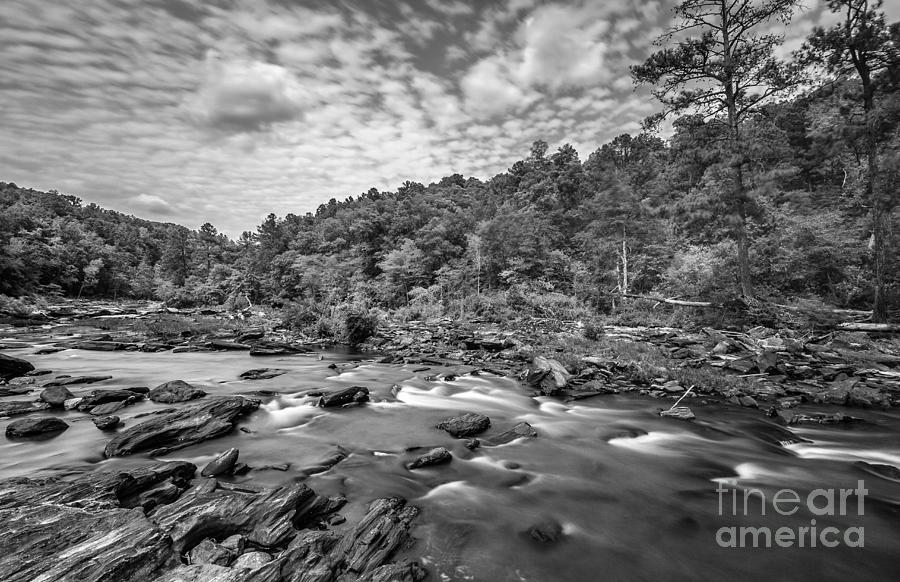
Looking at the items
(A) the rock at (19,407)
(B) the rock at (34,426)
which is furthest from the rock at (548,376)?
(A) the rock at (19,407)

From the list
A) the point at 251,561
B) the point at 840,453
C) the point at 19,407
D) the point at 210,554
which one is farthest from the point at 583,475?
the point at 19,407

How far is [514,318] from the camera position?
25.0 meters

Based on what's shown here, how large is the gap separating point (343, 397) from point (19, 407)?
6747 mm

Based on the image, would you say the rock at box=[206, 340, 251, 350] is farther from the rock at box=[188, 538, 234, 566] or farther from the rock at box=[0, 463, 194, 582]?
the rock at box=[188, 538, 234, 566]

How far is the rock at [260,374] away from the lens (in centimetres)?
1203

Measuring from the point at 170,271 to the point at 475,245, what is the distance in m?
73.8

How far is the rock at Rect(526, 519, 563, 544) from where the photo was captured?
453 cm

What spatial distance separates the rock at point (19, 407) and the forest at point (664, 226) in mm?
13979

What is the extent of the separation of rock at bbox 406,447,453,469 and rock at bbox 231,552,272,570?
3.21 meters

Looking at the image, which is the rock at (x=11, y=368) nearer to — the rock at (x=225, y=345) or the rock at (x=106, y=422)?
the rock at (x=106, y=422)

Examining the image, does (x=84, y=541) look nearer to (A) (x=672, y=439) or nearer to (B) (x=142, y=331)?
(A) (x=672, y=439)

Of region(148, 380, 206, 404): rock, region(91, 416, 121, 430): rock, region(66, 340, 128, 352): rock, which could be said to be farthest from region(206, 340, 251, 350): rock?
region(91, 416, 121, 430): rock

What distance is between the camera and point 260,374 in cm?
1230

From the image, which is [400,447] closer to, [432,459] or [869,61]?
[432,459]
